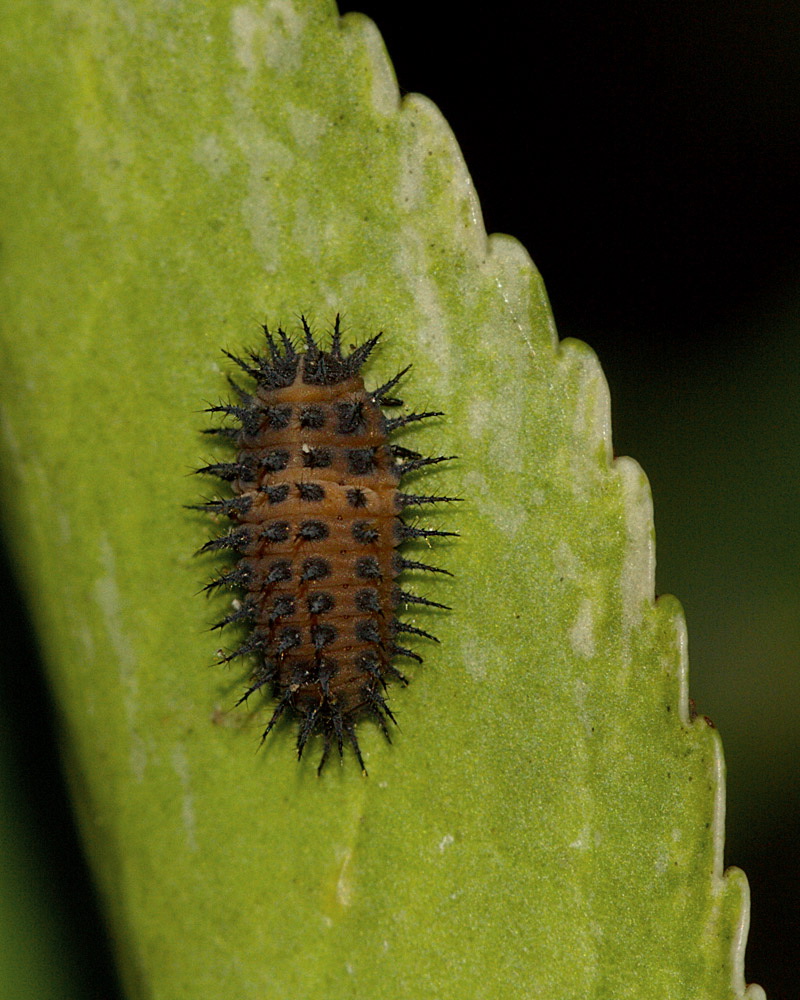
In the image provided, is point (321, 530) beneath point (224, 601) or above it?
above

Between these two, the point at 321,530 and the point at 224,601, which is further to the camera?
the point at 224,601

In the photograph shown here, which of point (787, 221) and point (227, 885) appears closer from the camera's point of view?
point (227, 885)

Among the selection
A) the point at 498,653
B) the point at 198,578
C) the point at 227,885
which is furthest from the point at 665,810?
the point at 198,578

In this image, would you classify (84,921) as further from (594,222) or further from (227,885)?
(594,222)

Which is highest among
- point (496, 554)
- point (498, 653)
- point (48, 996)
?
point (496, 554)
